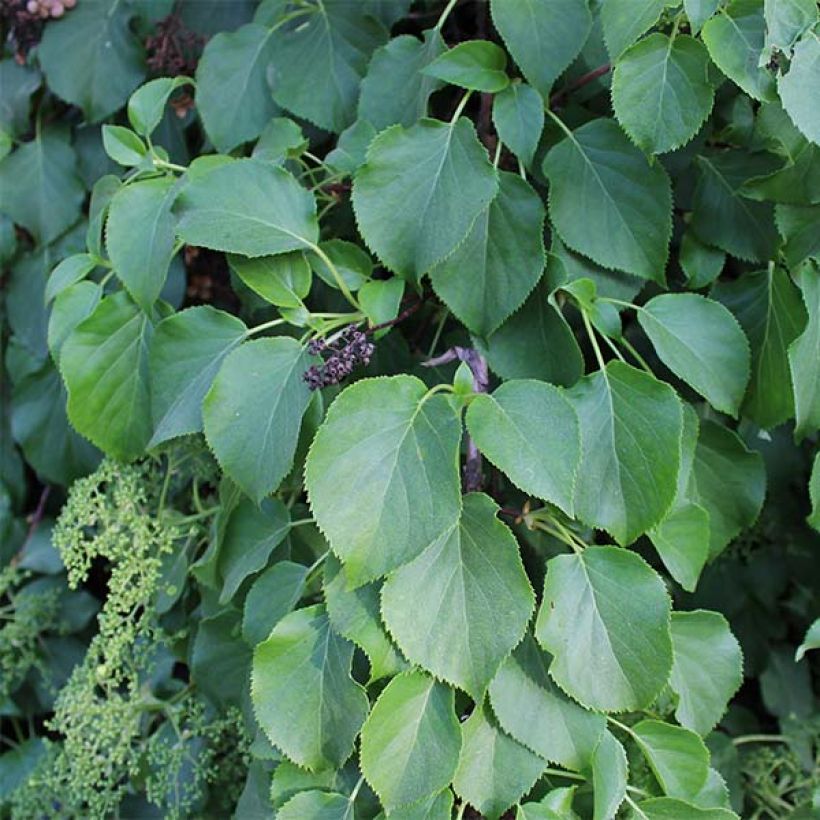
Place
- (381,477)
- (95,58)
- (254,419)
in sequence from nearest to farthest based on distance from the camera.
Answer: (381,477) → (254,419) → (95,58)

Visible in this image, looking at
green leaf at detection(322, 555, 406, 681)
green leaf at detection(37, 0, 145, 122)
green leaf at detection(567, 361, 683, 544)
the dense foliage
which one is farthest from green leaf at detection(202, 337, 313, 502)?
green leaf at detection(37, 0, 145, 122)

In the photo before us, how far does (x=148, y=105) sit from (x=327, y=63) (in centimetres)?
19

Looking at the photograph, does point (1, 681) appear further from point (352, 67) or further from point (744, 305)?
point (744, 305)

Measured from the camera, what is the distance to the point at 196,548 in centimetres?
121

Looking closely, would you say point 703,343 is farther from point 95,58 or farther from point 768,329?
point 95,58

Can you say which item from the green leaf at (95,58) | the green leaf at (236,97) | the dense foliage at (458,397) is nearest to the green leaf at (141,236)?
the dense foliage at (458,397)

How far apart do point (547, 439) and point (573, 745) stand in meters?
0.25

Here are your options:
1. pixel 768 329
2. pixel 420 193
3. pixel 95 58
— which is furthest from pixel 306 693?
pixel 95 58

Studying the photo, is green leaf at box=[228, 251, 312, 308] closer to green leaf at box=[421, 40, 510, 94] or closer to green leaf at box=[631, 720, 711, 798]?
green leaf at box=[421, 40, 510, 94]

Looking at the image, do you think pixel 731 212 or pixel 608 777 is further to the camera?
pixel 731 212

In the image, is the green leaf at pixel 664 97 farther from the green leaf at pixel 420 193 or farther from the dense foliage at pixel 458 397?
the green leaf at pixel 420 193

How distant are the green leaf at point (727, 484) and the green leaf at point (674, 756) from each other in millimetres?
193

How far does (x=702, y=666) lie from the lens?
933 mm

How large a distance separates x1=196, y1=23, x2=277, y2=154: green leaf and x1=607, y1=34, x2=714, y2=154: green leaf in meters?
0.45
